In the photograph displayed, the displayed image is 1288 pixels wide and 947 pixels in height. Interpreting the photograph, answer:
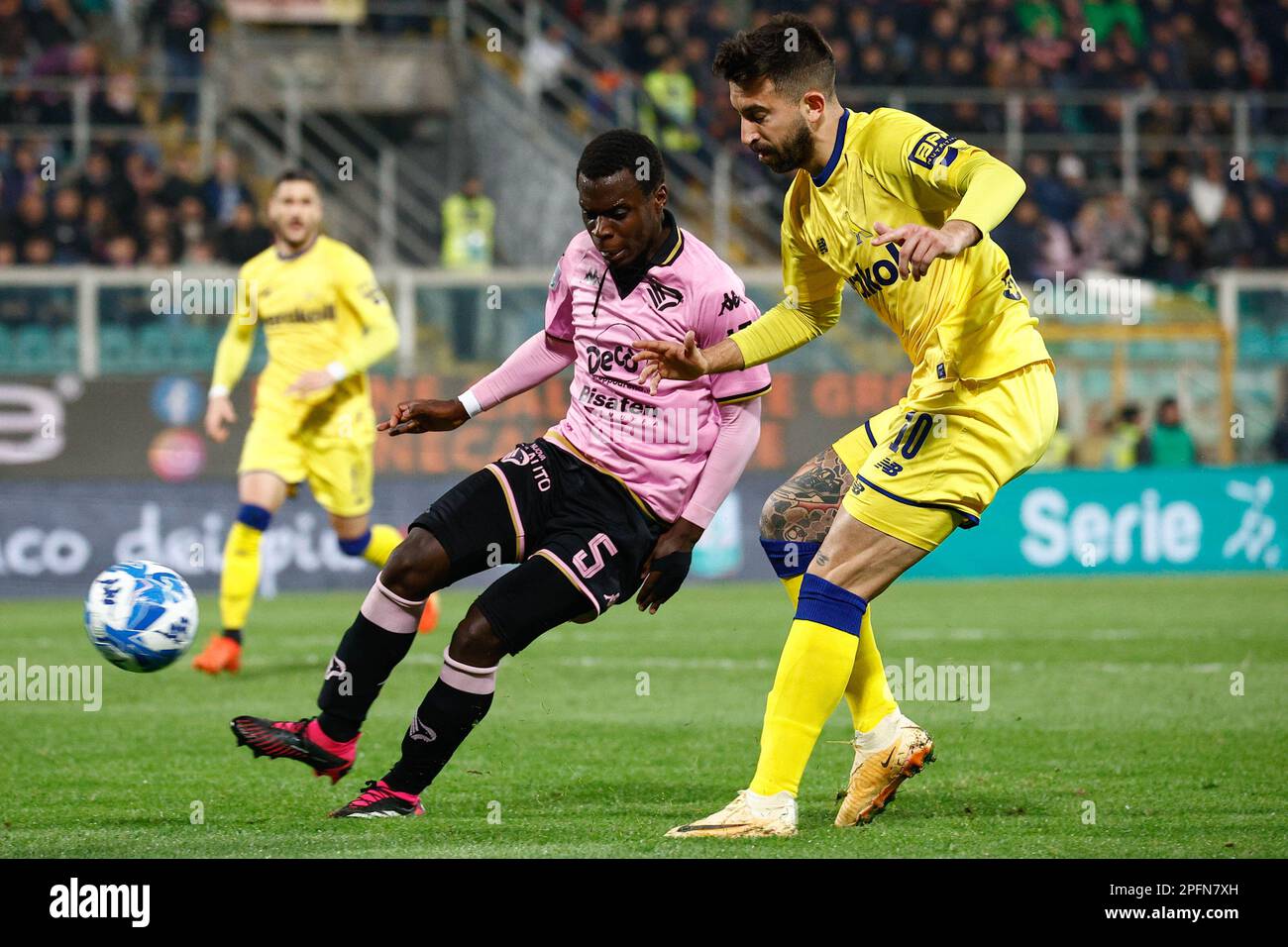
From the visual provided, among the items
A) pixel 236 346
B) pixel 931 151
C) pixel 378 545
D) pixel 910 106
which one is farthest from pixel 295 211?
pixel 910 106

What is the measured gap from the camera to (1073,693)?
30.2 feet

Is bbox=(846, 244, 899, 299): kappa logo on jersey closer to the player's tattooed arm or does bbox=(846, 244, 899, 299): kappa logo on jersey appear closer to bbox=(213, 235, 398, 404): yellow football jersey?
the player's tattooed arm

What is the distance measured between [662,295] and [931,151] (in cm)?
102

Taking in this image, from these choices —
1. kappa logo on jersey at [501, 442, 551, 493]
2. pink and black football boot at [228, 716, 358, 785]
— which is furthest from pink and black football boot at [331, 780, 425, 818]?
kappa logo on jersey at [501, 442, 551, 493]

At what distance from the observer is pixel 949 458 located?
5.54 m

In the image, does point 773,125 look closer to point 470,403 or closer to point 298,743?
point 470,403

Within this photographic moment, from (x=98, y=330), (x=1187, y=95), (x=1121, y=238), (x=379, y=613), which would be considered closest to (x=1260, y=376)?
(x=1121, y=238)

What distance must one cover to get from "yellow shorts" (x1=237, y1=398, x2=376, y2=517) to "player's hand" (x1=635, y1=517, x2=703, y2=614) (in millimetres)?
5225

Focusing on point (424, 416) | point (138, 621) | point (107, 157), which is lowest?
point (138, 621)

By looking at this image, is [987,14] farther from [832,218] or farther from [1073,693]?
[832,218]

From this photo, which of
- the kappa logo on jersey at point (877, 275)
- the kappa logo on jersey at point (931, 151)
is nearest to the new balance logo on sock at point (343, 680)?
the kappa logo on jersey at point (877, 275)

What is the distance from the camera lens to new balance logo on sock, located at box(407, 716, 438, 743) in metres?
5.76

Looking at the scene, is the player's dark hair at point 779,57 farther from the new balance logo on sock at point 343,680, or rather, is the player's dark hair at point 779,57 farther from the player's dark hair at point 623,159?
the new balance logo on sock at point 343,680

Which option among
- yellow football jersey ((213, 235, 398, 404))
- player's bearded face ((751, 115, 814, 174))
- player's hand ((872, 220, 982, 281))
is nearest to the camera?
player's hand ((872, 220, 982, 281))
